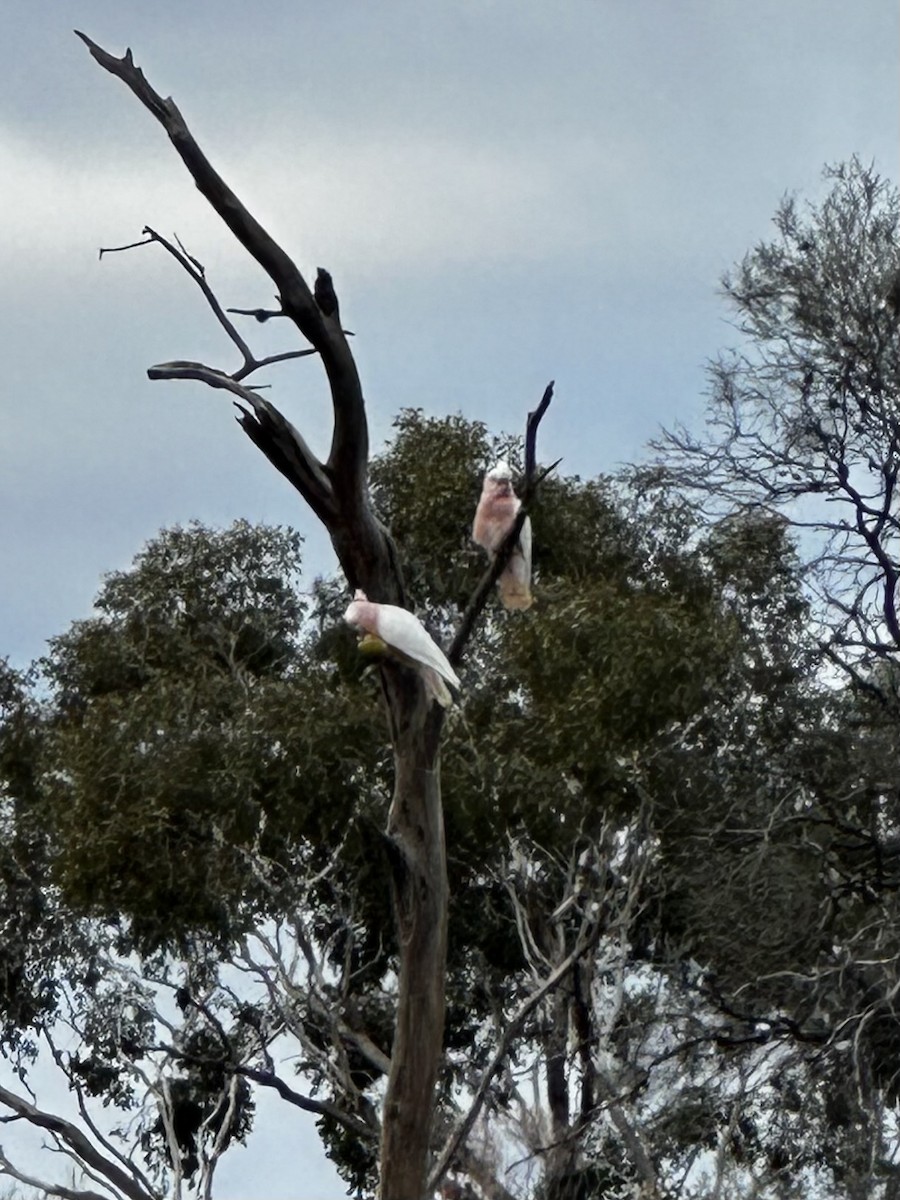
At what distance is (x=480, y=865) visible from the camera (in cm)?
1248

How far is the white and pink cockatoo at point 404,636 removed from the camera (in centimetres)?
563

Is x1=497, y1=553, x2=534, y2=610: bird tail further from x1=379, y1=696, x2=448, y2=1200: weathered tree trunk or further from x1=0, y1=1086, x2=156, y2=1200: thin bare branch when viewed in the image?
x1=0, y1=1086, x2=156, y2=1200: thin bare branch

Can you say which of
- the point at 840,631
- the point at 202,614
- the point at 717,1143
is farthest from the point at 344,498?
the point at 202,614

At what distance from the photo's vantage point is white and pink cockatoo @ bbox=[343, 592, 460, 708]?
18.5 ft

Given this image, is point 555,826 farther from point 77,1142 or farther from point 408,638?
point 408,638

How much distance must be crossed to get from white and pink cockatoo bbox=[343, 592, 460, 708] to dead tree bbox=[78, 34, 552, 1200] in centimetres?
12

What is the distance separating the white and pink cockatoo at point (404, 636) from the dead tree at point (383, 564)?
117 millimetres

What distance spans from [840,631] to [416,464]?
5003 mm

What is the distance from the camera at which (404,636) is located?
5629mm

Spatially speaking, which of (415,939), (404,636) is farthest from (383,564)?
(415,939)

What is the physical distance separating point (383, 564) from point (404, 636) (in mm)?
381

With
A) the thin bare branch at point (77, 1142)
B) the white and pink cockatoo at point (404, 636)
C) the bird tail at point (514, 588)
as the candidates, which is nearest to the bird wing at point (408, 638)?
the white and pink cockatoo at point (404, 636)

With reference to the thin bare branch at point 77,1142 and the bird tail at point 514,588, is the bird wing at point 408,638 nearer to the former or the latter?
the bird tail at point 514,588

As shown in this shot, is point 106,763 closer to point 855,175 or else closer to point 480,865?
point 480,865
